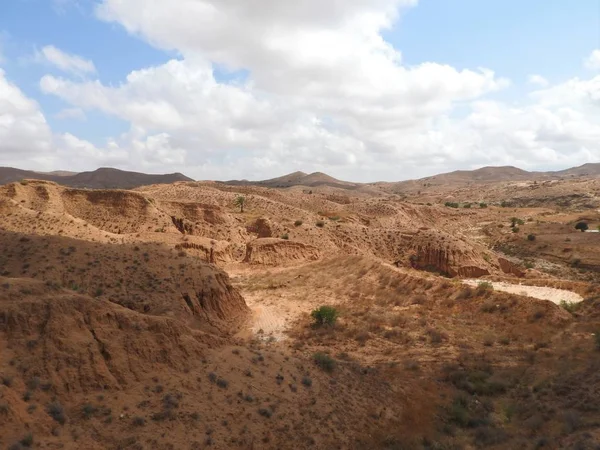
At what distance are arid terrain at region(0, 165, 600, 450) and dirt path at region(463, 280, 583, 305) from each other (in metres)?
0.17

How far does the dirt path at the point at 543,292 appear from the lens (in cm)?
2116

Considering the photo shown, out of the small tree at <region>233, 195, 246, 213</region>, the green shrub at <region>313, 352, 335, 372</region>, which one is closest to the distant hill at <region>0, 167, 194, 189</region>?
the small tree at <region>233, 195, 246, 213</region>

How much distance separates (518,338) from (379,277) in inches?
387

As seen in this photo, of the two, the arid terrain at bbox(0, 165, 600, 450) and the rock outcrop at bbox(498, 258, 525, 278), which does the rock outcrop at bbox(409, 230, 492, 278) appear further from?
the rock outcrop at bbox(498, 258, 525, 278)

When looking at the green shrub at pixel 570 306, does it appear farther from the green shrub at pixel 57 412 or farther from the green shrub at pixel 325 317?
the green shrub at pixel 57 412

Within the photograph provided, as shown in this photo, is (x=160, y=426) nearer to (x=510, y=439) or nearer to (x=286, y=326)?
(x=510, y=439)

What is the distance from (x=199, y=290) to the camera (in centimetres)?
1917

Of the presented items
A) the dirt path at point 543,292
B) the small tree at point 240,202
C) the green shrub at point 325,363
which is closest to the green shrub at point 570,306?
the dirt path at point 543,292

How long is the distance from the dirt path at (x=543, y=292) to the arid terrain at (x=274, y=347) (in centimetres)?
17

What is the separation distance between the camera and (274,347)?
16734 millimetres

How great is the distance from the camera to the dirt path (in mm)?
21163

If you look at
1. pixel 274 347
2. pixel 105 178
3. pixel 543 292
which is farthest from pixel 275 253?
pixel 105 178

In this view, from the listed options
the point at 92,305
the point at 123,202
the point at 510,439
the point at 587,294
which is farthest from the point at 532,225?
the point at 92,305

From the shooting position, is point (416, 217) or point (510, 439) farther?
point (416, 217)
